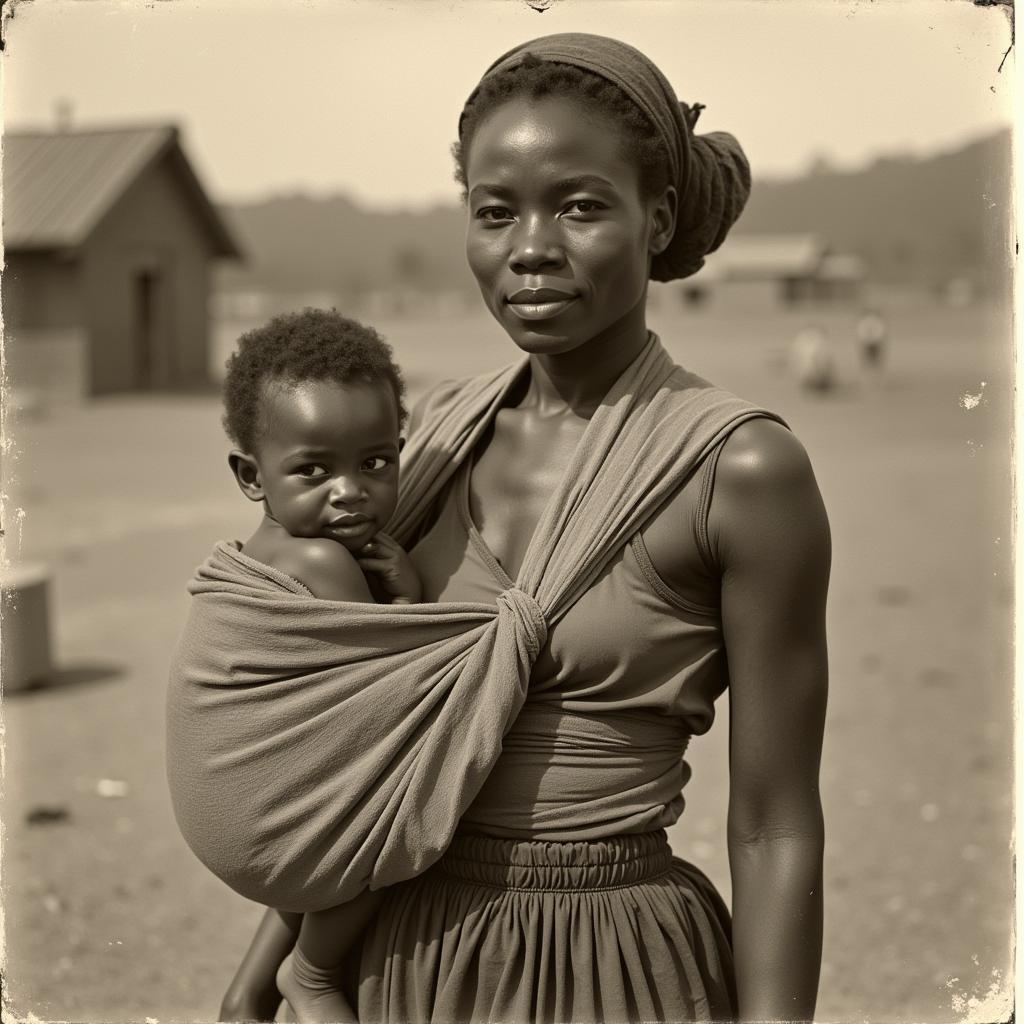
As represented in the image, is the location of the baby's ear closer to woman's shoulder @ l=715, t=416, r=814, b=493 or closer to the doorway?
woman's shoulder @ l=715, t=416, r=814, b=493

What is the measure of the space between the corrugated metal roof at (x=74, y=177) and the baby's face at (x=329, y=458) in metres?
20.0

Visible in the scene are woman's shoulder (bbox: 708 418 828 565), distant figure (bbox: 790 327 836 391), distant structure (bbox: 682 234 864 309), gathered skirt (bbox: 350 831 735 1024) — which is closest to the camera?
woman's shoulder (bbox: 708 418 828 565)

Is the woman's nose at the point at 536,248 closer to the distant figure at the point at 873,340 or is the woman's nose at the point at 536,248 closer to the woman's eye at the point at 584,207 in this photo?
the woman's eye at the point at 584,207

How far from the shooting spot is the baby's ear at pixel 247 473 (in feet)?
7.12

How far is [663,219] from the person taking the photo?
6.73 feet

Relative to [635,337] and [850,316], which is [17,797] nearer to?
[635,337]

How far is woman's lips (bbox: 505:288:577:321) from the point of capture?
1.91 metres

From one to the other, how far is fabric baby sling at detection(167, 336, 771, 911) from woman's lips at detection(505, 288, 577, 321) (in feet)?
0.74

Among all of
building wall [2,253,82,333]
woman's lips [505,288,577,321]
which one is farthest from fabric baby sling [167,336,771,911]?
building wall [2,253,82,333]

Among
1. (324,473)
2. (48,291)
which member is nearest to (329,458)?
(324,473)

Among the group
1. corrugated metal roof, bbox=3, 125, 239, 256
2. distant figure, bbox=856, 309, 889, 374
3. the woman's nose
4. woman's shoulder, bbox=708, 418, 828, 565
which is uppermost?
corrugated metal roof, bbox=3, 125, 239, 256

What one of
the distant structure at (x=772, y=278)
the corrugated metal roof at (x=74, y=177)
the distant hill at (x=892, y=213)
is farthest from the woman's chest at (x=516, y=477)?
the distant hill at (x=892, y=213)

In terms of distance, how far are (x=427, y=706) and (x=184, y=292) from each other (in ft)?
77.6

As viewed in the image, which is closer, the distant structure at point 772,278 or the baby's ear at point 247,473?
the baby's ear at point 247,473
